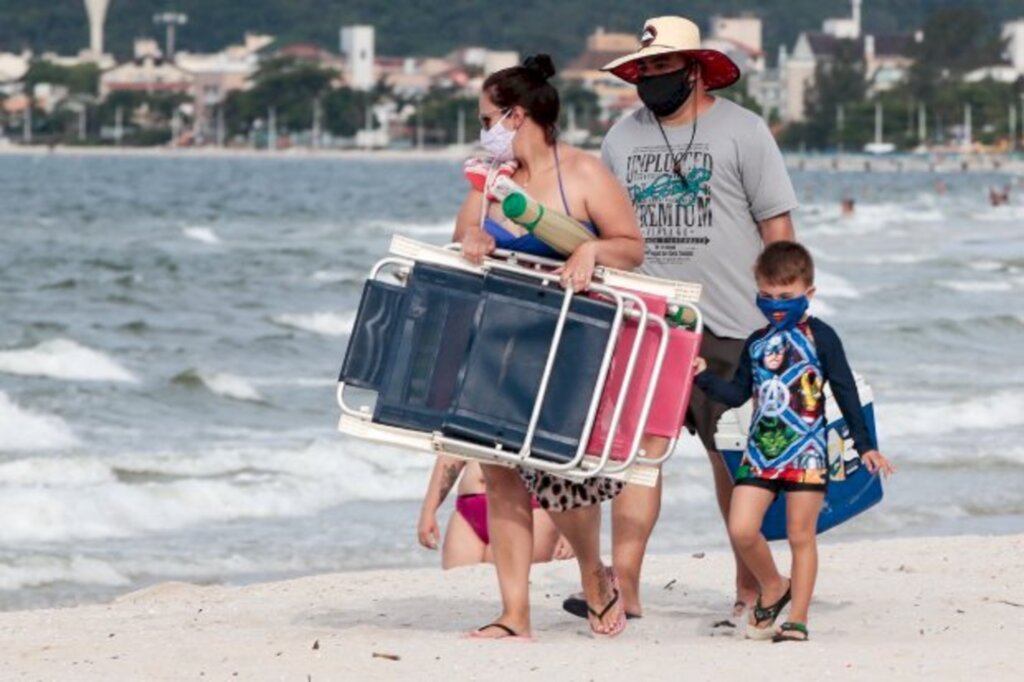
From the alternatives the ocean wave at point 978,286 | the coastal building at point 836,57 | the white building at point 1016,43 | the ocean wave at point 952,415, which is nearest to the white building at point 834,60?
the coastal building at point 836,57

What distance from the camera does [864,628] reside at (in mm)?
6332

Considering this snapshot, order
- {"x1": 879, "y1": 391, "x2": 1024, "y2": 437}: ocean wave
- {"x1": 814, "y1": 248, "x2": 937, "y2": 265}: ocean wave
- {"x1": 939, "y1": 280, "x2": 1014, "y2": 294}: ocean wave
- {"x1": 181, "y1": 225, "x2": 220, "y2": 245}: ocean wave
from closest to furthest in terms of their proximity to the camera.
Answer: {"x1": 879, "y1": 391, "x2": 1024, "y2": 437}: ocean wave → {"x1": 939, "y1": 280, "x2": 1014, "y2": 294}: ocean wave → {"x1": 814, "y1": 248, "x2": 937, "y2": 265}: ocean wave → {"x1": 181, "y1": 225, "x2": 220, "y2": 245}: ocean wave

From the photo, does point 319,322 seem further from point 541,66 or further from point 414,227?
point 414,227

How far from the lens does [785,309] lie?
18.9 feet

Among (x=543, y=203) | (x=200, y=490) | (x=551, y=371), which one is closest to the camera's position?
(x=551, y=371)

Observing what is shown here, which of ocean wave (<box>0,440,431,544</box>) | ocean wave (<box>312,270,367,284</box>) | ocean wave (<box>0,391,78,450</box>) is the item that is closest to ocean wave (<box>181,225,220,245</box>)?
ocean wave (<box>312,270,367,284</box>)

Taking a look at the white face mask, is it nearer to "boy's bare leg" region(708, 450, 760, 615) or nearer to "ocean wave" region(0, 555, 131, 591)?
"boy's bare leg" region(708, 450, 760, 615)

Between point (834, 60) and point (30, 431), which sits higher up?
point (834, 60)

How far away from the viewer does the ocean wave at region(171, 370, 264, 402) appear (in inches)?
695

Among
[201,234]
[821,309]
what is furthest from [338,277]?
[201,234]

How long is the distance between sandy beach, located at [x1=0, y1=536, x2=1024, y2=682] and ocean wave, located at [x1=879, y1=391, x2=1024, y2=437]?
21.6 ft

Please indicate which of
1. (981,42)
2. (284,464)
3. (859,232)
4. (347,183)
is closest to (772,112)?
(981,42)

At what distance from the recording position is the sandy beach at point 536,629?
5.61 metres

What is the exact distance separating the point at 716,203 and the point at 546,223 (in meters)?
0.75
